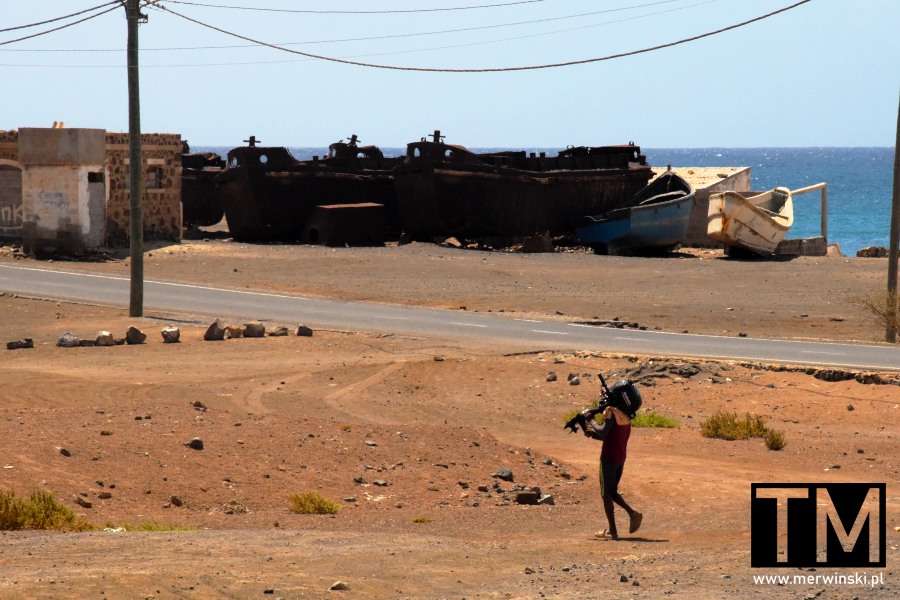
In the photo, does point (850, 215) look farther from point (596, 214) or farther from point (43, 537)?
point (43, 537)

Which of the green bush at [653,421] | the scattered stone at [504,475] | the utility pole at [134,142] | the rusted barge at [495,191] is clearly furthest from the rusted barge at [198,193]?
the scattered stone at [504,475]

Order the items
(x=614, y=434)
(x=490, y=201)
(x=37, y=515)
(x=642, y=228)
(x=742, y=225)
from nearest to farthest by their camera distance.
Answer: (x=37, y=515)
(x=614, y=434)
(x=742, y=225)
(x=642, y=228)
(x=490, y=201)

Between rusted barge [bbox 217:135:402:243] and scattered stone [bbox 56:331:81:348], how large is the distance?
19393 mm

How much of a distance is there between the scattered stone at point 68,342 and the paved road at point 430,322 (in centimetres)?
391

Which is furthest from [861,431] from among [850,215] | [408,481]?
[850,215]

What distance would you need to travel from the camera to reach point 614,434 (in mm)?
10281

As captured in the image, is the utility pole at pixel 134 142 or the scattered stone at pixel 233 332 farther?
the utility pole at pixel 134 142

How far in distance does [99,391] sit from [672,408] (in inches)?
312

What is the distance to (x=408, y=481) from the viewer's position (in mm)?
12758

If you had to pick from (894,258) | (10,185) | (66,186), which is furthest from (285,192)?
(894,258)

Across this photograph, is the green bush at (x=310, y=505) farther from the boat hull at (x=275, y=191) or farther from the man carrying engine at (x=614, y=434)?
the boat hull at (x=275, y=191)

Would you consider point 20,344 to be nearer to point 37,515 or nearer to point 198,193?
point 37,515

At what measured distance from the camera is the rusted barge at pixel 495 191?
134ft

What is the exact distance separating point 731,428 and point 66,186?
24.9 metres
